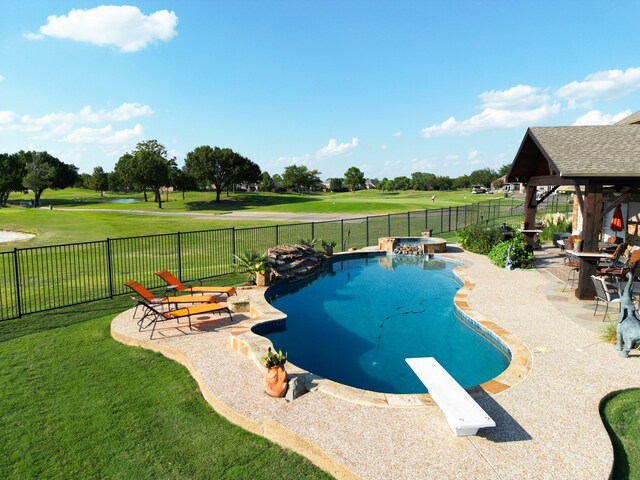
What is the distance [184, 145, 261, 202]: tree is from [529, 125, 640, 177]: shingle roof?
193 ft

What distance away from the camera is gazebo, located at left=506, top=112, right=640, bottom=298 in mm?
9172

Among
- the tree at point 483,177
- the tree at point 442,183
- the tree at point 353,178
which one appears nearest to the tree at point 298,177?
the tree at point 353,178

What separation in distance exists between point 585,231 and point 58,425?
10.7 meters

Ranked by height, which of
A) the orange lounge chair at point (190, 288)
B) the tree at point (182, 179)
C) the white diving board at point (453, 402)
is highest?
the tree at point (182, 179)

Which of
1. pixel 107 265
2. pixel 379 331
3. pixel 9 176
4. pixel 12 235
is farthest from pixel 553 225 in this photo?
pixel 9 176

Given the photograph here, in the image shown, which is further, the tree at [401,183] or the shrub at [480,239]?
the tree at [401,183]

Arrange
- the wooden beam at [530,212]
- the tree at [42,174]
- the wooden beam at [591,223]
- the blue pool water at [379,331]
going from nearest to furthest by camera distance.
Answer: the blue pool water at [379,331]
the wooden beam at [591,223]
the wooden beam at [530,212]
the tree at [42,174]

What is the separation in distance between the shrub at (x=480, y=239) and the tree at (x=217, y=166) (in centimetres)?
5319

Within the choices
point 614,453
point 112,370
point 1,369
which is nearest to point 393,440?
point 614,453

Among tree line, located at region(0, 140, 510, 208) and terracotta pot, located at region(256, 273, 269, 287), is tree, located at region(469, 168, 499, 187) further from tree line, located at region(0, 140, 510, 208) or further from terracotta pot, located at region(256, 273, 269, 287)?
terracotta pot, located at region(256, 273, 269, 287)

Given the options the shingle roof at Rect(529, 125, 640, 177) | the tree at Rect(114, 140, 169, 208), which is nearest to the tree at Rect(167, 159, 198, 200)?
the tree at Rect(114, 140, 169, 208)

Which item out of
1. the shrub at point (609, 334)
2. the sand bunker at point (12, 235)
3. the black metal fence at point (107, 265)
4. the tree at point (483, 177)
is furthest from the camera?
the tree at point (483, 177)

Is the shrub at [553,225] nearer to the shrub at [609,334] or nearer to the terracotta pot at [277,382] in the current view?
the shrub at [609,334]

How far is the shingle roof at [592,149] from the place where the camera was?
9.09 meters
